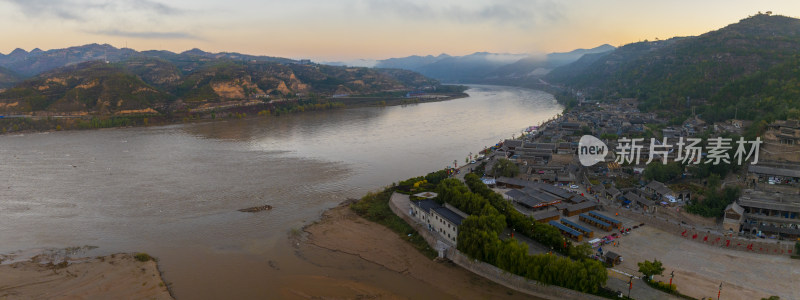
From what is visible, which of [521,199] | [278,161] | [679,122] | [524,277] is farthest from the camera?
[679,122]

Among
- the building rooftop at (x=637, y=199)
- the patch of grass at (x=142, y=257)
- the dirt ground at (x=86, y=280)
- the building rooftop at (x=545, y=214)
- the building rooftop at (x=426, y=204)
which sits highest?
the building rooftop at (x=637, y=199)

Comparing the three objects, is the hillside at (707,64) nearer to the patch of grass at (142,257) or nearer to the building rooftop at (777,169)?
the building rooftop at (777,169)

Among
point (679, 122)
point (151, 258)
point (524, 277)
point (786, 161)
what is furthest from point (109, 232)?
point (679, 122)

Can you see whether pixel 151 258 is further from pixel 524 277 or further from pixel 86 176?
pixel 86 176

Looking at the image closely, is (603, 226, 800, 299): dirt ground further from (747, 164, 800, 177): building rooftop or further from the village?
(747, 164, 800, 177): building rooftop

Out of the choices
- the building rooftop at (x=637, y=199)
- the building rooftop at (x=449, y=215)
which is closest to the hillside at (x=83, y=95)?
the building rooftop at (x=449, y=215)

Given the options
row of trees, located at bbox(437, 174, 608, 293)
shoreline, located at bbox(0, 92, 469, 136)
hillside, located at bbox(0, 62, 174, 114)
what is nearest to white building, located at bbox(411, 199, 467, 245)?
row of trees, located at bbox(437, 174, 608, 293)
